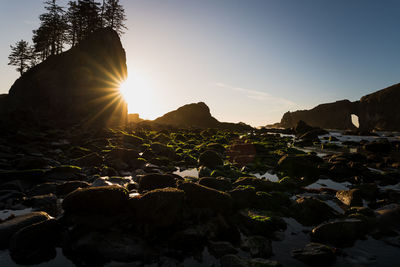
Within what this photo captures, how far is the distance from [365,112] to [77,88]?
145 m

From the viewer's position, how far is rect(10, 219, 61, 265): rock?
4.40 metres

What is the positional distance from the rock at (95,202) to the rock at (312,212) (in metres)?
5.60

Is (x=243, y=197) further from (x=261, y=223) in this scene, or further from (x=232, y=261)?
(x=232, y=261)

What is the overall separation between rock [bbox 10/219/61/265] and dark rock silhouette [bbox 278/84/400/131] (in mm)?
141473

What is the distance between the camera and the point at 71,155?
15.1 meters

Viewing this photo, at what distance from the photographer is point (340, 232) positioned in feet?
17.8

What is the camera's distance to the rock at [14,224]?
186 inches

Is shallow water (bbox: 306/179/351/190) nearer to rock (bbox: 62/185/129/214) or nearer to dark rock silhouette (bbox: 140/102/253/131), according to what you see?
rock (bbox: 62/185/129/214)

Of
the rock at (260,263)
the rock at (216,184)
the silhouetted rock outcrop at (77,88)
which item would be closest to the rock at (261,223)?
the rock at (260,263)

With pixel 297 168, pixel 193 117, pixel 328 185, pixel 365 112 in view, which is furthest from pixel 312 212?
pixel 365 112

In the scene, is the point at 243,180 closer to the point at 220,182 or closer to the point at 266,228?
the point at 220,182

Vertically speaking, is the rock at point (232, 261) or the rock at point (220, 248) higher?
the rock at point (232, 261)

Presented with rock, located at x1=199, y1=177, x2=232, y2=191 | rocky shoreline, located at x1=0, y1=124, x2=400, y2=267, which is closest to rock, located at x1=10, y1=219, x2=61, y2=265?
rocky shoreline, located at x1=0, y1=124, x2=400, y2=267

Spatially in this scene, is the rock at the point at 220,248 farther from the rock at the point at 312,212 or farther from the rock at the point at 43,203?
the rock at the point at 43,203
